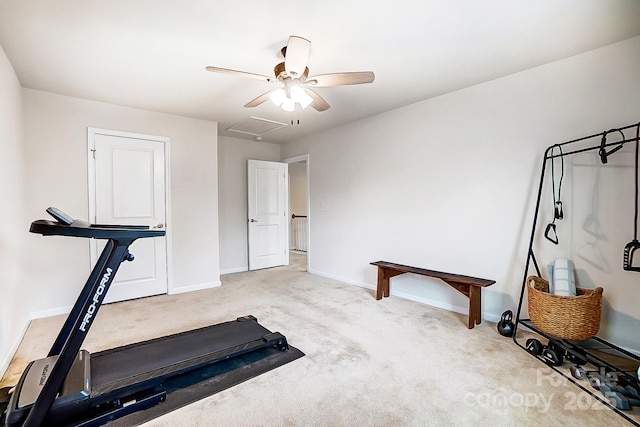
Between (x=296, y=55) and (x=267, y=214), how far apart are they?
3801 mm

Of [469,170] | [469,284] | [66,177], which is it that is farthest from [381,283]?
[66,177]

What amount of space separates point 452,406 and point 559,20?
2.60 metres

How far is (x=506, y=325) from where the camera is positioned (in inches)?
102

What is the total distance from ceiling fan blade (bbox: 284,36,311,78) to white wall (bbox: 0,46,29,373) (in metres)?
2.20

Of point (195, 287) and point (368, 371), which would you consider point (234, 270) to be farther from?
point (368, 371)

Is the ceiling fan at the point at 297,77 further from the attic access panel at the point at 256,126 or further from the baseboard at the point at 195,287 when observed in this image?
the baseboard at the point at 195,287

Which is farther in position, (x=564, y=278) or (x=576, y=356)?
(x=564, y=278)

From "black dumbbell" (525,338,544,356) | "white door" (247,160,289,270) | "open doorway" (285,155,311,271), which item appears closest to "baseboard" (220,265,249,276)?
"white door" (247,160,289,270)

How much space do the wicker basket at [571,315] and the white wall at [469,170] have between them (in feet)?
1.17

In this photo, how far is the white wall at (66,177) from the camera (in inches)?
123

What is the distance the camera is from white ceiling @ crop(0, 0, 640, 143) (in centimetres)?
188

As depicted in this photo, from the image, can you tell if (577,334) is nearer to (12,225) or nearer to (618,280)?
(618,280)

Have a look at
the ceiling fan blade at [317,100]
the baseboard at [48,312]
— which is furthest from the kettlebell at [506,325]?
the baseboard at [48,312]

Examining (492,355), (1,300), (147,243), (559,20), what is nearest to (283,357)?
(492,355)
